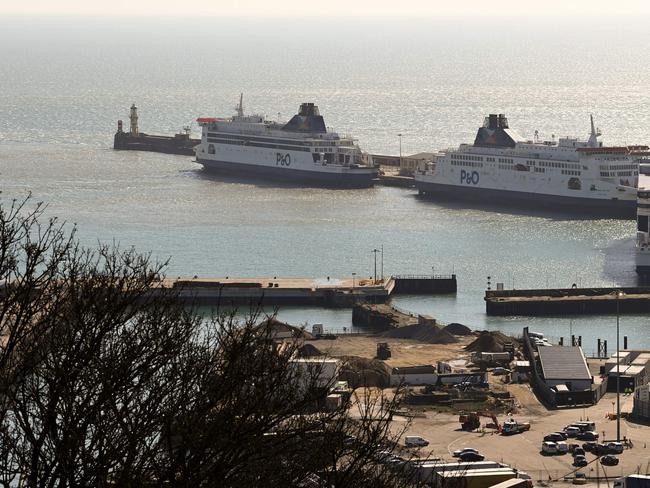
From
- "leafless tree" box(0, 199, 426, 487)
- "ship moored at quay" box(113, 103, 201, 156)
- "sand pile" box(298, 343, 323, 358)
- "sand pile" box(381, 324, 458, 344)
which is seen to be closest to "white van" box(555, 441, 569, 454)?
"sand pile" box(298, 343, 323, 358)

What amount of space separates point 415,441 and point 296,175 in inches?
1494

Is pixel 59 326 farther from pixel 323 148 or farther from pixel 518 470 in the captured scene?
pixel 323 148

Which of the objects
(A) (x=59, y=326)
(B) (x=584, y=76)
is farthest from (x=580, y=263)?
(B) (x=584, y=76)

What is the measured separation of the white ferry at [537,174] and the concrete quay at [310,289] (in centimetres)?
1422

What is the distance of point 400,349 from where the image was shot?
99.3 ft

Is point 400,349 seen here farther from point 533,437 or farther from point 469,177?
point 469,177

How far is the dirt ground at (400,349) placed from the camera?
29203 mm

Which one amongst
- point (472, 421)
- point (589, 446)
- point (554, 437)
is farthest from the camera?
point (472, 421)

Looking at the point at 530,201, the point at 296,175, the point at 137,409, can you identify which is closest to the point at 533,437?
the point at 137,409

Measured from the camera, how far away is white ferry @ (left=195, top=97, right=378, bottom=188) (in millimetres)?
59191

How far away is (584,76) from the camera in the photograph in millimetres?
130500

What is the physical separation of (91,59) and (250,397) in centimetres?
14805

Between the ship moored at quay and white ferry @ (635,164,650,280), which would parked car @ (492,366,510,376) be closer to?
white ferry @ (635,164,650,280)

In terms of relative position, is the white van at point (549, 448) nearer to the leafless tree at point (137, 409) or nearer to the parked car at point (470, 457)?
the parked car at point (470, 457)
